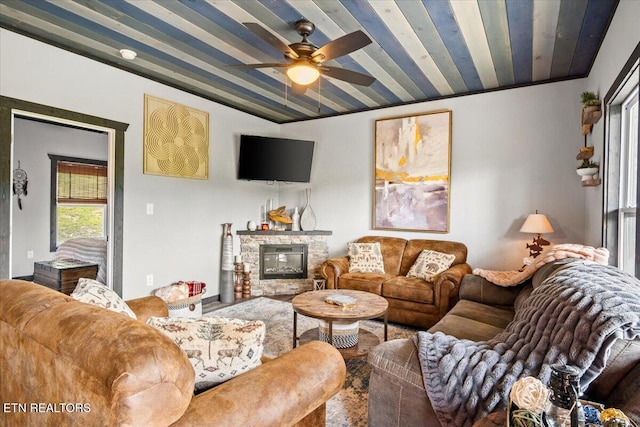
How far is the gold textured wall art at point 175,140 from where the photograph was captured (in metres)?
3.81

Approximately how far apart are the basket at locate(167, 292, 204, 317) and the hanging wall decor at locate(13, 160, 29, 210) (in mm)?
3747

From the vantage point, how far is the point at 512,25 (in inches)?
103

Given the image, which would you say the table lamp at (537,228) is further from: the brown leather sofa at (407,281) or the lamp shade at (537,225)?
the brown leather sofa at (407,281)

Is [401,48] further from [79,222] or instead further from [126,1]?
[79,222]

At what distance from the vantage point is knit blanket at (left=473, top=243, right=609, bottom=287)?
2342 millimetres

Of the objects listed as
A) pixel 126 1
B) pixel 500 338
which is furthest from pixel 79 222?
pixel 500 338

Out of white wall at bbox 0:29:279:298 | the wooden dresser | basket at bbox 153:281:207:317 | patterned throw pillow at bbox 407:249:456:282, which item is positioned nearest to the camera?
white wall at bbox 0:29:279:298

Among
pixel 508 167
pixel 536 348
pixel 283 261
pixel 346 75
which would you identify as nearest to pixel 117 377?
pixel 536 348

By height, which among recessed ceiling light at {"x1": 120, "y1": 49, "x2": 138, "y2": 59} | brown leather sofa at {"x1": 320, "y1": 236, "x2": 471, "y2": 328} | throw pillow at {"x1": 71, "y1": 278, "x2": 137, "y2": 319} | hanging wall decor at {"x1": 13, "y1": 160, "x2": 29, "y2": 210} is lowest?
brown leather sofa at {"x1": 320, "y1": 236, "x2": 471, "y2": 328}

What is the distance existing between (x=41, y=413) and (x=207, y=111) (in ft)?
12.8

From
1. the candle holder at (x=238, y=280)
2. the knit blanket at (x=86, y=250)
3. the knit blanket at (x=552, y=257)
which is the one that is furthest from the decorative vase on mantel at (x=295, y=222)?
the knit blanket at (x=552, y=257)

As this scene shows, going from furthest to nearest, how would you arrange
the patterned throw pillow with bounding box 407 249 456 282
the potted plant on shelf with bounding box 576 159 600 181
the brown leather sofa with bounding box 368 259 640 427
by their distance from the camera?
the patterned throw pillow with bounding box 407 249 456 282, the potted plant on shelf with bounding box 576 159 600 181, the brown leather sofa with bounding box 368 259 640 427

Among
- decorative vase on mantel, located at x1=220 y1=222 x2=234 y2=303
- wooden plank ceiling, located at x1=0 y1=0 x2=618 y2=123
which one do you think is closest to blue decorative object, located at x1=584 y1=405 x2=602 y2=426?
wooden plank ceiling, located at x1=0 y1=0 x2=618 y2=123

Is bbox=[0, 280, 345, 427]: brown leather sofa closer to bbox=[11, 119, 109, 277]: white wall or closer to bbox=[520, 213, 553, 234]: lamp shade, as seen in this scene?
bbox=[520, 213, 553, 234]: lamp shade
